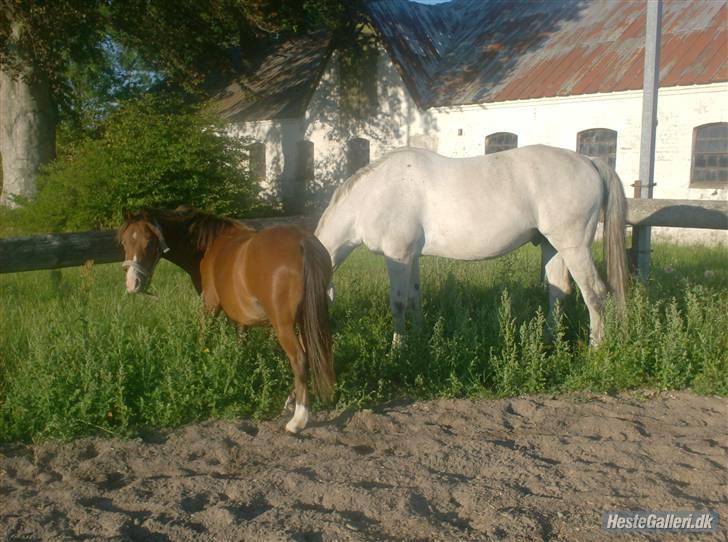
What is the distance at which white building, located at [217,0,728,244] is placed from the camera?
648 inches

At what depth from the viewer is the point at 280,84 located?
2544cm

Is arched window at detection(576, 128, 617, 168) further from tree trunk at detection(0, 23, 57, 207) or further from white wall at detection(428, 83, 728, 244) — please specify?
tree trunk at detection(0, 23, 57, 207)

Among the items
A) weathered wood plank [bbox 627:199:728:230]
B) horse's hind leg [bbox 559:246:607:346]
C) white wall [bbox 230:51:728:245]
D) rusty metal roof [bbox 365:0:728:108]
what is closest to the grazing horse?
horse's hind leg [bbox 559:246:607:346]

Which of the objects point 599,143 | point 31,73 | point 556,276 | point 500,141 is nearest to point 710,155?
point 599,143

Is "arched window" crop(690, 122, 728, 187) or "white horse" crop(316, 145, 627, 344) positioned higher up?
"arched window" crop(690, 122, 728, 187)

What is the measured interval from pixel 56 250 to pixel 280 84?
20877 mm

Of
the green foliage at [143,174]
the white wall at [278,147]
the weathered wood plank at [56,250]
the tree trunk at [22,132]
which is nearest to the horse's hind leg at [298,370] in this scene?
the weathered wood plank at [56,250]

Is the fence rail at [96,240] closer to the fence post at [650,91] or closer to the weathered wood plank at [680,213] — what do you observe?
the weathered wood plank at [680,213]

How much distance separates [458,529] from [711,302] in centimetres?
417

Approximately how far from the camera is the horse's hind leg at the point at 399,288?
5.83 metres

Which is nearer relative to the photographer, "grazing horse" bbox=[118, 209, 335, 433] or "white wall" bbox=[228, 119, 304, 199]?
"grazing horse" bbox=[118, 209, 335, 433]

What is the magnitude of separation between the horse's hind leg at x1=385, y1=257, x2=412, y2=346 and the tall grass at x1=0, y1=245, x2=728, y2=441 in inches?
4.9

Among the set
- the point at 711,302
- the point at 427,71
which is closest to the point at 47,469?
the point at 711,302

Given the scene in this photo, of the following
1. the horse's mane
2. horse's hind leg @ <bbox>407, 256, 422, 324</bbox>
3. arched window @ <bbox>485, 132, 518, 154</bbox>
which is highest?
arched window @ <bbox>485, 132, 518, 154</bbox>
